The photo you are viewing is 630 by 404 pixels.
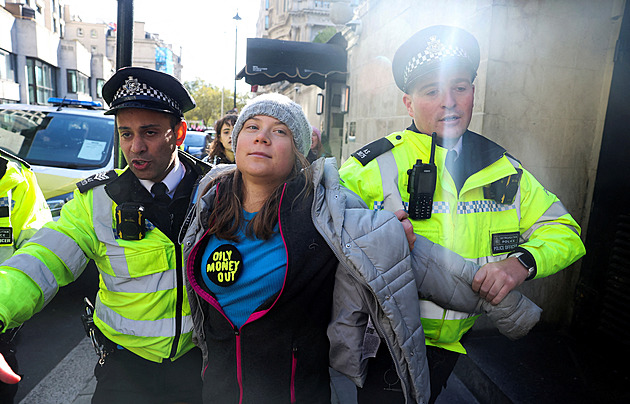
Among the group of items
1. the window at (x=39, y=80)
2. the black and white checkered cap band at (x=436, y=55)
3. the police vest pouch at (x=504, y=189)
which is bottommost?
the police vest pouch at (x=504, y=189)

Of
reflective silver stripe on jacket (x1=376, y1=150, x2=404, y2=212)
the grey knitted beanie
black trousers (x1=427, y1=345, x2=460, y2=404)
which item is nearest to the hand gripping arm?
reflective silver stripe on jacket (x1=376, y1=150, x2=404, y2=212)

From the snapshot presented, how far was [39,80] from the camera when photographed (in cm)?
2764

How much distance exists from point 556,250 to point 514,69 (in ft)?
7.59

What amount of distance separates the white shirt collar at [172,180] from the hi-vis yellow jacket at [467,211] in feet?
2.72

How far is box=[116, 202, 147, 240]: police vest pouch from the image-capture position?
177 cm

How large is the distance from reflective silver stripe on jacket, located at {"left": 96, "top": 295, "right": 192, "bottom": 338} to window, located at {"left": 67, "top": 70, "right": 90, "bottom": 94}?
1491 inches

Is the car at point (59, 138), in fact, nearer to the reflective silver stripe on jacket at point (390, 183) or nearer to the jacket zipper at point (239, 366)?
the jacket zipper at point (239, 366)

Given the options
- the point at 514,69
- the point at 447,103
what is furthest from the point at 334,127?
the point at 447,103

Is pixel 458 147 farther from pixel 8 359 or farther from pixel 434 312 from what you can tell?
pixel 8 359

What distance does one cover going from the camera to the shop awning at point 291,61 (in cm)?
896

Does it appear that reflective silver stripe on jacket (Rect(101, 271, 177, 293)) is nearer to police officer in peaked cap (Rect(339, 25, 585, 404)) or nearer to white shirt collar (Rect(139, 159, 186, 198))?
white shirt collar (Rect(139, 159, 186, 198))

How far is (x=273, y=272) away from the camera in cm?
159

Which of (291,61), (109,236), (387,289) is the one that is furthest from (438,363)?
(291,61)

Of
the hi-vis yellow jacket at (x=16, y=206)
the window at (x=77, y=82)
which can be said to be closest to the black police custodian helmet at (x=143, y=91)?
the hi-vis yellow jacket at (x=16, y=206)
